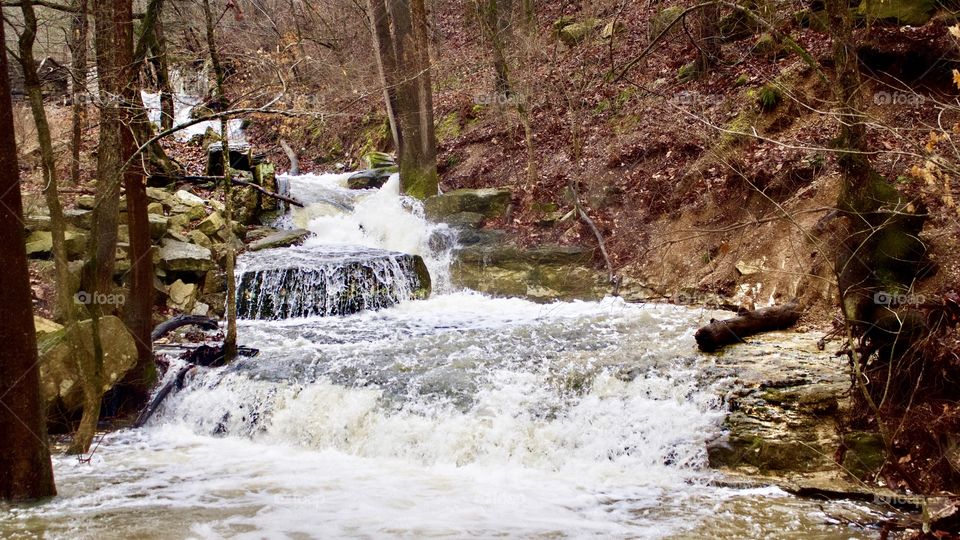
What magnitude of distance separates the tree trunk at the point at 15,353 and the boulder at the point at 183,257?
22.6 feet

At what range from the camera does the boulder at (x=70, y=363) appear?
7.89 meters

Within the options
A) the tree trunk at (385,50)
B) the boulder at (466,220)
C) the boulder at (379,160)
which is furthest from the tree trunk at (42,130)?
the boulder at (379,160)

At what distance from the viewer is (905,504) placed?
17.5 feet

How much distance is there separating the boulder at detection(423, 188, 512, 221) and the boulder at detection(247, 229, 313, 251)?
8.79ft

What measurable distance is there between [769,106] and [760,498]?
813 cm

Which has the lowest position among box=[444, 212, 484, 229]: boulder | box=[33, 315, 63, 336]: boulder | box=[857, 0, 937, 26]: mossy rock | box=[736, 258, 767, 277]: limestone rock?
box=[33, 315, 63, 336]: boulder

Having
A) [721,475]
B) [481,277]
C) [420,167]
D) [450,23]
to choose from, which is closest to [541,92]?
[420,167]

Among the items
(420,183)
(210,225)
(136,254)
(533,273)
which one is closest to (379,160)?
(420,183)

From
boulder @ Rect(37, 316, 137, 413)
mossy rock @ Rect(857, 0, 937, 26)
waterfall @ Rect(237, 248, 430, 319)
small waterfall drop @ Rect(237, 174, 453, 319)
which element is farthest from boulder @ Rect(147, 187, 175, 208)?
mossy rock @ Rect(857, 0, 937, 26)

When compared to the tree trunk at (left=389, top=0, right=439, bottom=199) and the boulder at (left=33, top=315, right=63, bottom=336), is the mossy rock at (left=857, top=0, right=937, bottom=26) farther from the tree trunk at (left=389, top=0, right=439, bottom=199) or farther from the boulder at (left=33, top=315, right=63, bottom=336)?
the boulder at (left=33, top=315, right=63, bottom=336)

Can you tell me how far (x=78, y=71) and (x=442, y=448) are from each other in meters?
5.50

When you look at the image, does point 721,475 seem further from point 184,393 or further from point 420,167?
point 420,167

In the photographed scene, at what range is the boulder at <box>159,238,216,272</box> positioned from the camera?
1191 centimetres

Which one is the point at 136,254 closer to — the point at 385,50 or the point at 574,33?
the point at 385,50
